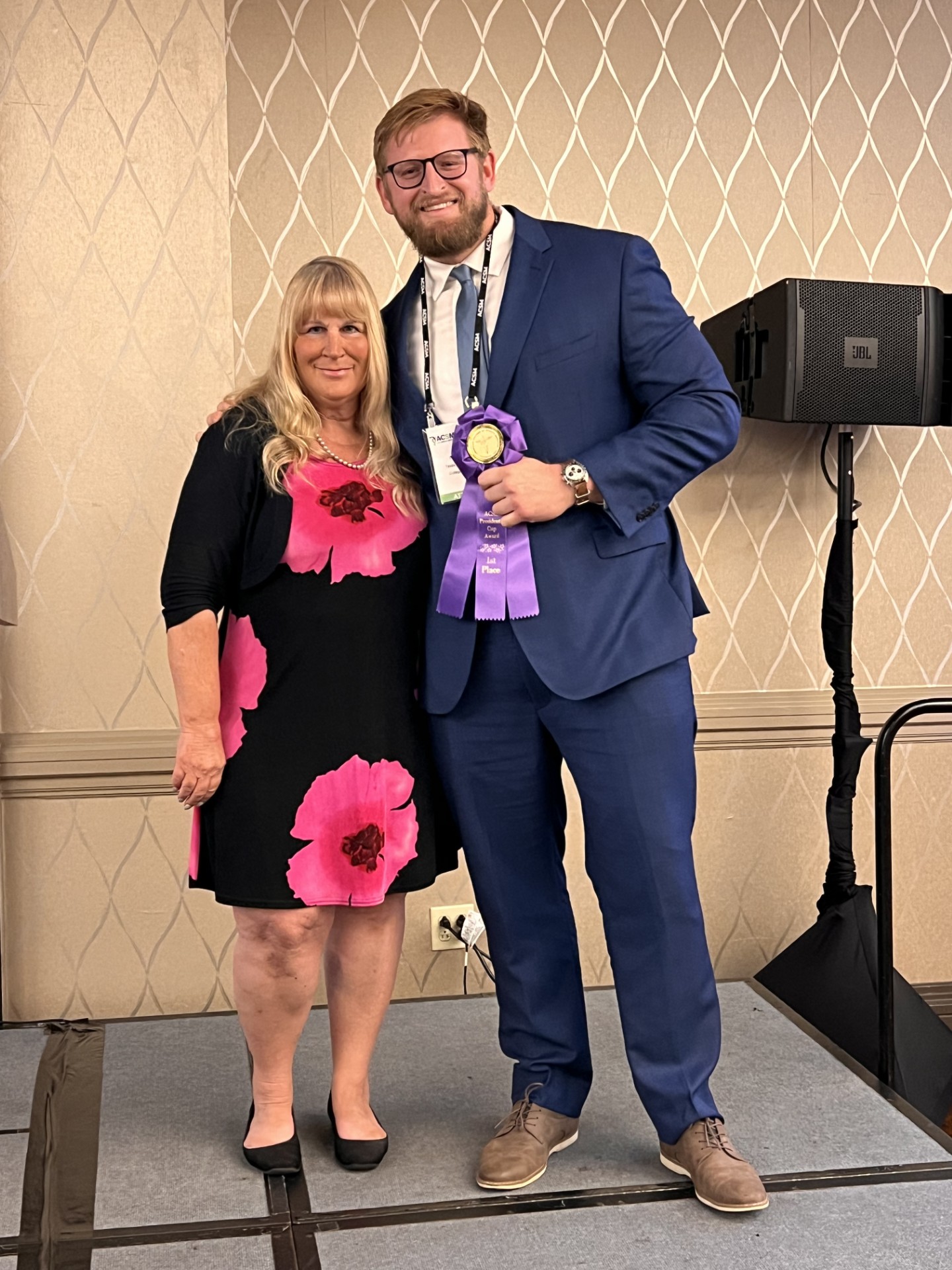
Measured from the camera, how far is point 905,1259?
1.92 m

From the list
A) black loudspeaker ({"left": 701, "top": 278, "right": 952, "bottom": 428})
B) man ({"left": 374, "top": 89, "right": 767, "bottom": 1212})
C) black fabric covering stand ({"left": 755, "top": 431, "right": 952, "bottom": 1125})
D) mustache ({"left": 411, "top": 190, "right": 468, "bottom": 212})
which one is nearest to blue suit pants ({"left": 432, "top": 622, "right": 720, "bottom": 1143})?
man ({"left": 374, "top": 89, "right": 767, "bottom": 1212})

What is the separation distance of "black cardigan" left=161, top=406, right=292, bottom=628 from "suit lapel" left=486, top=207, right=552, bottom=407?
38cm

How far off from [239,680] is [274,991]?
512 millimetres

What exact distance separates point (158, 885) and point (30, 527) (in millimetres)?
887

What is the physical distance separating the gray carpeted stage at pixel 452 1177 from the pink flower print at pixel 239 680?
73 cm

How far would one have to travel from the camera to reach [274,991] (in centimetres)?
217

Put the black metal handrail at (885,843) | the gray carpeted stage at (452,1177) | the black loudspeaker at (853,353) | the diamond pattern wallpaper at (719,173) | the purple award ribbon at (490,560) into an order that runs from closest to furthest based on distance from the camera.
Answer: the gray carpeted stage at (452,1177) → the purple award ribbon at (490,560) → the black metal handrail at (885,843) → the black loudspeaker at (853,353) → the diamond pattern wallpaper at (719,173)

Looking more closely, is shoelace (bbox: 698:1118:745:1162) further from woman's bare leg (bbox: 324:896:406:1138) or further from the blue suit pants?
woman's bare leg (bbox: 324:896:406:1138)

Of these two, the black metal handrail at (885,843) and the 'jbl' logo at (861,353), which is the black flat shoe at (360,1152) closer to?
the black metal handrail at (885,843)

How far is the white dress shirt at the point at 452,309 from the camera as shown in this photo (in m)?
2.11

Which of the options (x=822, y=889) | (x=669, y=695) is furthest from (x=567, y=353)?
(x=822, y=889)

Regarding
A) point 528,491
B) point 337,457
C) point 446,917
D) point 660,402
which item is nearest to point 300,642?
point 337,457

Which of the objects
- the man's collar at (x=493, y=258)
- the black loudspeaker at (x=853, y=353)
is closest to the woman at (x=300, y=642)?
the man's collar at (x=493, y=258)

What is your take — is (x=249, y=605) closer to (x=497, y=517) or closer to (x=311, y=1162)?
(x=497, y=517)
